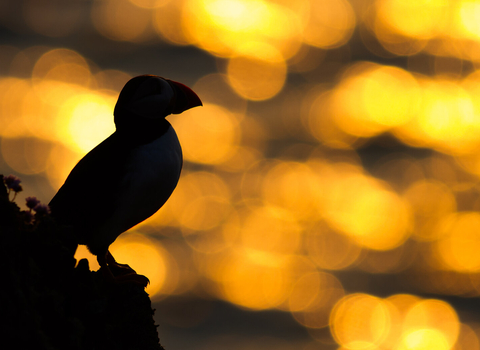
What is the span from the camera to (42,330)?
12.6 ft

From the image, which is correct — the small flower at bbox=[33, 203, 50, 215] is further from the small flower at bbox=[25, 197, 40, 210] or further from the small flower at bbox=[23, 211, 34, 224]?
the small flower at bbox=[23, 211, 34, 224]

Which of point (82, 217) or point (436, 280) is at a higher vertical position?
point (436, 280)

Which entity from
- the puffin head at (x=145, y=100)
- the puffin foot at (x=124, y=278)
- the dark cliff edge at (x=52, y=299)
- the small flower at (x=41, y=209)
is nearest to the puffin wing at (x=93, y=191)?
the puffin head at (x=145, y=100)

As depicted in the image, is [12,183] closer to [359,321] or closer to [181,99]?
[181,99]

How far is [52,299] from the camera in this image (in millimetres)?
3977

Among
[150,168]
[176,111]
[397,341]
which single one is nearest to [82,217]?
[150,168]

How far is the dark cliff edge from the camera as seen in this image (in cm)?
366

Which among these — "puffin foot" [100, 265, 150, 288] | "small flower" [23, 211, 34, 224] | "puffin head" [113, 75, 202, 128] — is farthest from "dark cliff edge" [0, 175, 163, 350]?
"puffin head" [113, 75, 202, 128]

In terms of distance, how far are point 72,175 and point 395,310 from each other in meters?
28.7

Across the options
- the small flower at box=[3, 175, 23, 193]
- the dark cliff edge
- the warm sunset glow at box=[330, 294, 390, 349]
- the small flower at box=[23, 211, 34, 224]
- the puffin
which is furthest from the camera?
the warm sunset glow at box=[330, 294, 390, 349]

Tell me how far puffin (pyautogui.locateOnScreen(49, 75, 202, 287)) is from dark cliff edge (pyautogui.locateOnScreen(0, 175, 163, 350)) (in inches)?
24.1

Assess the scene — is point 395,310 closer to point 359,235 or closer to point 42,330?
point 359,235

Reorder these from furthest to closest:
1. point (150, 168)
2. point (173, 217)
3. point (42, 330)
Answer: point (173, 217) < point (150, 168) < point (42, 330)

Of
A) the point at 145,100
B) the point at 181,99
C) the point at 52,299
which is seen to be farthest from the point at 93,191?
the point at 52,299
